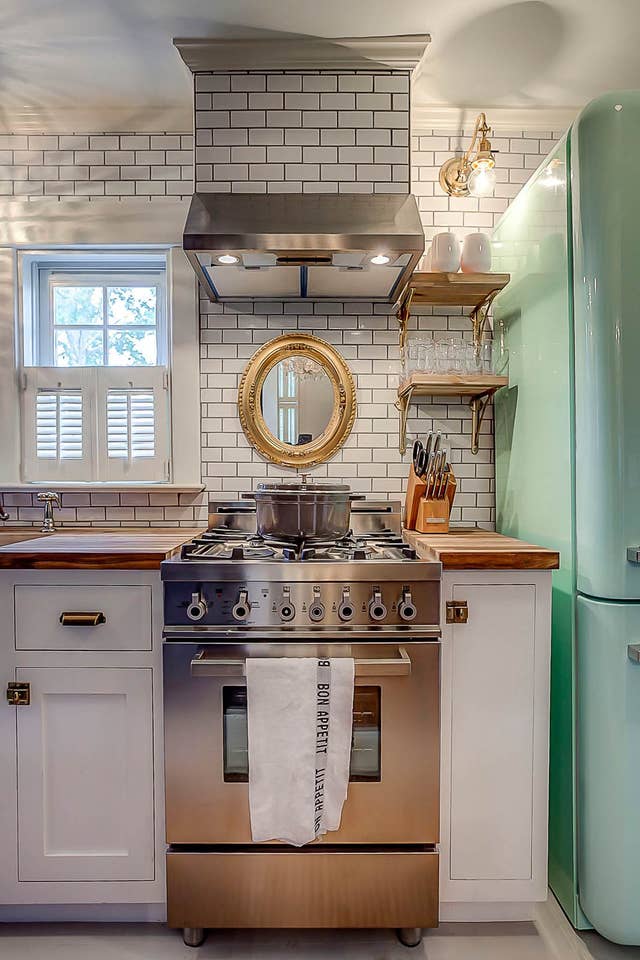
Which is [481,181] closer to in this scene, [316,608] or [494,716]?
[316,608]

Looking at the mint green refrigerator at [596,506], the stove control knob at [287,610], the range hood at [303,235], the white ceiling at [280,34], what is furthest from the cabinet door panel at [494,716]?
the white ceiling at [280,34]

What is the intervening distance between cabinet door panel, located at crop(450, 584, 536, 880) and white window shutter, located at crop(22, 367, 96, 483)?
1.57 meters

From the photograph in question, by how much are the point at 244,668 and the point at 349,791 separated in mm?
444

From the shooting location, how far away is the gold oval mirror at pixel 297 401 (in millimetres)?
2471

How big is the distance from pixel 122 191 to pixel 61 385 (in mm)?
787

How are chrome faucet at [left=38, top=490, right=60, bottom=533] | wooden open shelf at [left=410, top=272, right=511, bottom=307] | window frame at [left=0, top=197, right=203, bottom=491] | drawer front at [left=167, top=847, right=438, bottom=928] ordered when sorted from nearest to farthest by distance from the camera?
1. drawer front at [left=167, top=847, right=438, bottom=928]
2. wooden open shelf at [left=410, top=272, right=511, bottom=307]
3. chrome faucet at [left=38, top=490, right=60, bottom=533]
4. window frame at [left=0, top=197, right=203, bottom=491]

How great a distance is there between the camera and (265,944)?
5.71 feet

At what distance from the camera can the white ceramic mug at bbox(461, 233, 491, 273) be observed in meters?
2.23

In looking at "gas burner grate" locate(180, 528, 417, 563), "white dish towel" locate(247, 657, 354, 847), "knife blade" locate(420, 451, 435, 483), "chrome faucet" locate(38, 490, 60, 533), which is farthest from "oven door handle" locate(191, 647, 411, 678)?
"chrome faucet" locate(38, 490, 60, 533)

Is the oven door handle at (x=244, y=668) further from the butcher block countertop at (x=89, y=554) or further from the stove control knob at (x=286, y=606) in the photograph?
the butcher block countertop at (x=89, y=554)

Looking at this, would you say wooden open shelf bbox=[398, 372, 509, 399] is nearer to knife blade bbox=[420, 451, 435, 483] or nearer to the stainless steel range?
knife blade bbox=[420, 451, 435, 483]

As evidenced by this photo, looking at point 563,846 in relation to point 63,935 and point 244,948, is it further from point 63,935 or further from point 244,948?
point 63,935

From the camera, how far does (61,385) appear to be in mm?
2498

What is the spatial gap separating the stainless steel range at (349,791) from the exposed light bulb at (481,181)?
4.85ft
